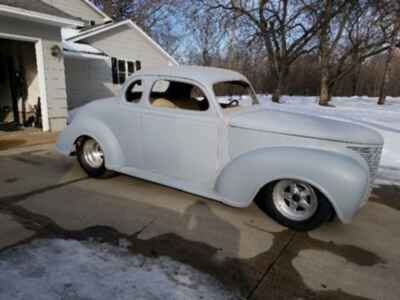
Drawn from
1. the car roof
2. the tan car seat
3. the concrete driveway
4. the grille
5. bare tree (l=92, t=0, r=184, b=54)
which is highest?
bare tree (l=92, t=0, r=184, b=54)

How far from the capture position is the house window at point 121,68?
1347 cm

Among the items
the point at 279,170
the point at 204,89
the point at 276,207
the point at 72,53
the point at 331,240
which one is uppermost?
the point at 72,53

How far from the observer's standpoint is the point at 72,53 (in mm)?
10531

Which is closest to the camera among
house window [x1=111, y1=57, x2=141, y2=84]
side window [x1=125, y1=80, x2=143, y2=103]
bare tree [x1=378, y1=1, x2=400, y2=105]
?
side window [x1=125, y1=80, x2=143, y2=103]

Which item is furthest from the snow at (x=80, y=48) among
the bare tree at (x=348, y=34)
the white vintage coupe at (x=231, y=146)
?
the bare tree at (x=348, y=34)

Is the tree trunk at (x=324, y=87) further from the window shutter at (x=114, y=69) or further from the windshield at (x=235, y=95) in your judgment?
the windshield at (x=235, y=95)

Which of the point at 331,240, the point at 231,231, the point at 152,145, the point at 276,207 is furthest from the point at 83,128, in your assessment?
the point at 331,240

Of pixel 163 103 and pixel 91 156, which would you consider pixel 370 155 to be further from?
pixel 91 156

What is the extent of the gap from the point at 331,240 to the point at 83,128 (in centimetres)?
384

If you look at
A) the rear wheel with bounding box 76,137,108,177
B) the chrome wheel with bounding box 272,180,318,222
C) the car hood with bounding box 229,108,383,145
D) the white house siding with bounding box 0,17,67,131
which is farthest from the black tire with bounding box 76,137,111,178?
the white house siding with bounding box 0,17,67,131

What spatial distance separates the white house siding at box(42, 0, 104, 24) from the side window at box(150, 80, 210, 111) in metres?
13.6

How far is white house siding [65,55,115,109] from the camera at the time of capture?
12.1 m

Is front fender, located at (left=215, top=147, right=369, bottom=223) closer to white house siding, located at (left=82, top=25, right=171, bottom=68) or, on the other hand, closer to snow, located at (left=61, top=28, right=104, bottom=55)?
snow, located at (left=61, top=28, right=104, bottom=55)

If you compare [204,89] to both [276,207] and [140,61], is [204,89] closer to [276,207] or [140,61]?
[276,207]
